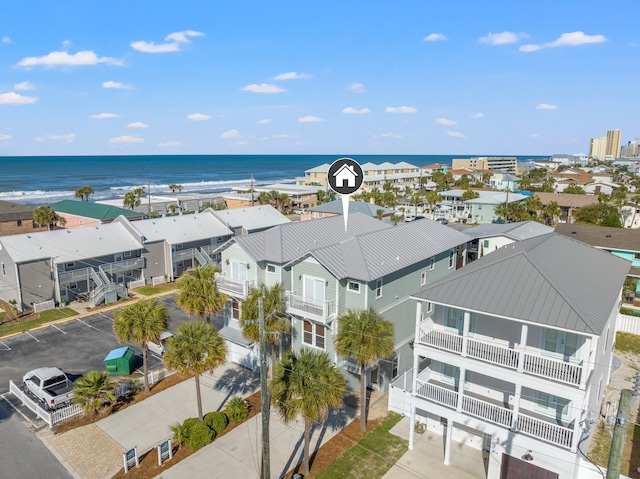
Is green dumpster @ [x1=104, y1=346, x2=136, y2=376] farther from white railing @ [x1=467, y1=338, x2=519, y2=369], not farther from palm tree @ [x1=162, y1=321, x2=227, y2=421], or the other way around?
white railing @ [x1=467, y1=338, x2=519, y2=369]

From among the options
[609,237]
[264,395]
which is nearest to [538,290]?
[264,395]

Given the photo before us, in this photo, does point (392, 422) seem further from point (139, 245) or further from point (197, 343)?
point (139, 245)

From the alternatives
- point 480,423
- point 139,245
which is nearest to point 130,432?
point 480,423

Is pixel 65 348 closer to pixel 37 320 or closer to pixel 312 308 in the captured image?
pixel 37 320

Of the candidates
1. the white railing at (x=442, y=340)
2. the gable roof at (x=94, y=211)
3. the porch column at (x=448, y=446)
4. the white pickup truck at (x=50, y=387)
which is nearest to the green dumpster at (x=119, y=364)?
the white pickup truck at (x=50, y=387)

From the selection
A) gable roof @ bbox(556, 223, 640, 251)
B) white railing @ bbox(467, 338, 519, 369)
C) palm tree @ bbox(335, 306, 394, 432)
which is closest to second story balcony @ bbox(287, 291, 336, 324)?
palm tree @ bbox(335, 306, 394, 432)
